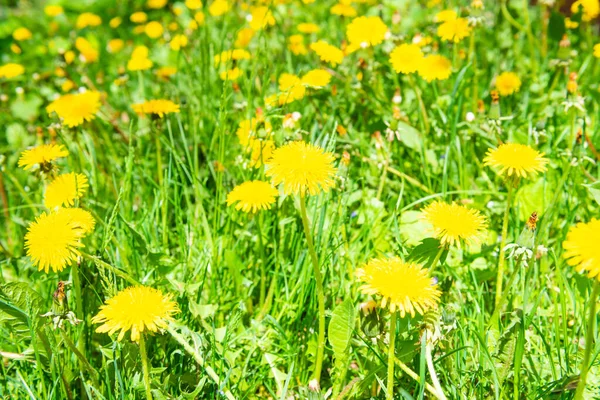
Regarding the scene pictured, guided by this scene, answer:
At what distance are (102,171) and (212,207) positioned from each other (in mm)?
526

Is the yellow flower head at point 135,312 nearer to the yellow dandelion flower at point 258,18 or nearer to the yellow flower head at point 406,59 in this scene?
the yellow flower head at point 406,59

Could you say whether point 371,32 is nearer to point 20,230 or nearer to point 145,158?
point 145,158

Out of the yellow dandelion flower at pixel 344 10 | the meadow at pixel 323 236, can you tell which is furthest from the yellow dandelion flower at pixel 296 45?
the yellow dandelion flower at pixel 344 10

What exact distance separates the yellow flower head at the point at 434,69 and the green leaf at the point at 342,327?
1.10 meters

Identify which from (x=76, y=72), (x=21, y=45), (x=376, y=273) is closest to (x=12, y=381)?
(x=376, y=273)

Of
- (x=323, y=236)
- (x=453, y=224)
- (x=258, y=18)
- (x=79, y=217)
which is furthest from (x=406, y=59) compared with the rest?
(x=79, y=217)

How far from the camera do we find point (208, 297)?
1.63m

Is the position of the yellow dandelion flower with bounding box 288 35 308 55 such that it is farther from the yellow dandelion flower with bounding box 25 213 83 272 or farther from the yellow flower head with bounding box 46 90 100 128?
the yellow dandelion flower with bounding box 25 213 83 272

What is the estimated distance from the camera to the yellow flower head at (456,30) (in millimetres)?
2201

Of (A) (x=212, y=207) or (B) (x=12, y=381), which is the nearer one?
(B) (x=12, y=381)

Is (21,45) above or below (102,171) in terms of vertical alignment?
above

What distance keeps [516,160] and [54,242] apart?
964mm

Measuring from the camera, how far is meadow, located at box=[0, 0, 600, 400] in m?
1.22

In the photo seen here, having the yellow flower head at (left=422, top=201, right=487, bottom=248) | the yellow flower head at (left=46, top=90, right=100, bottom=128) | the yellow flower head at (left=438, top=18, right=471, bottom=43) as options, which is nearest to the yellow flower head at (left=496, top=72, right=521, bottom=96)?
the yellow flower head at (left=438, top=18, right=471, bottom=43)
